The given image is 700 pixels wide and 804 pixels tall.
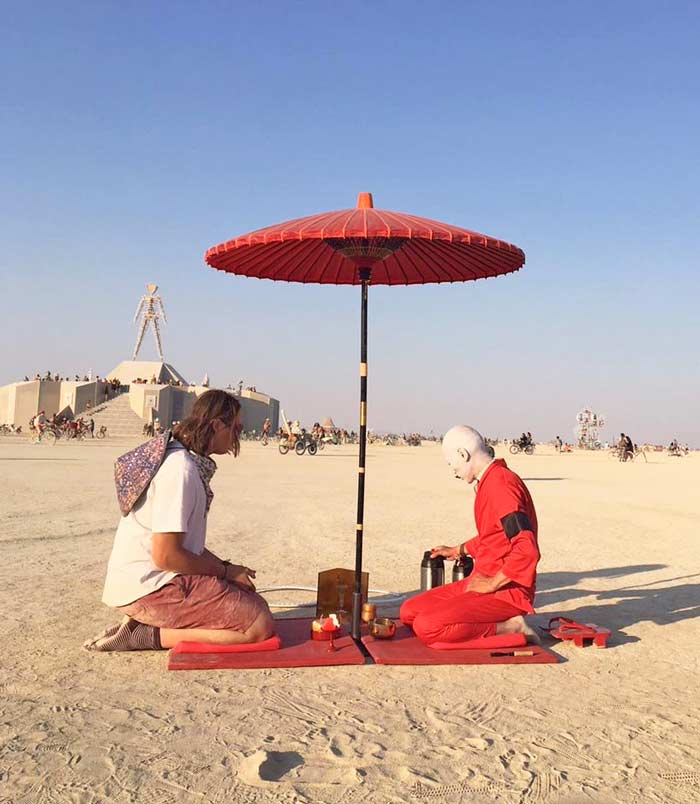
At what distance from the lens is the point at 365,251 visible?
431cm

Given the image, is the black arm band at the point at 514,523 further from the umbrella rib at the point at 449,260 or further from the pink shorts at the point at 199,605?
the umbrella rib at the point at 449,260

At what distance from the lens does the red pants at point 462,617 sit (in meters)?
3.89

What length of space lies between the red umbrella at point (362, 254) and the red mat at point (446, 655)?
296 mm

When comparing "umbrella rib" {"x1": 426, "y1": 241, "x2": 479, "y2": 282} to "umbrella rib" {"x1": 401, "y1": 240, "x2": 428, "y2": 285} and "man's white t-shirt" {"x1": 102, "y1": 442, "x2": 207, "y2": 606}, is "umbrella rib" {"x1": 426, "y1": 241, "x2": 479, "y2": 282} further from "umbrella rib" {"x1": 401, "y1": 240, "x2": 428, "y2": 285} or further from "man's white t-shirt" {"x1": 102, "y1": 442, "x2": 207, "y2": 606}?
"man's white t-shirt" {"x1": 102, "y1": 442, "x2": 207, "y2": 606}

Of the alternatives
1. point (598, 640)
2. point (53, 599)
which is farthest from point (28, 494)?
point (598, 640)

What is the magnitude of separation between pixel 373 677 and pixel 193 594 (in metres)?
0.93

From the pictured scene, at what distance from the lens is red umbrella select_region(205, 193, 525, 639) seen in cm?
374

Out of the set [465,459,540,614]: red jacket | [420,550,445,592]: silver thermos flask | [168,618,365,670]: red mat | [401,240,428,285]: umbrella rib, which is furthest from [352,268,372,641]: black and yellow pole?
[465,459,540,614]: red jacket

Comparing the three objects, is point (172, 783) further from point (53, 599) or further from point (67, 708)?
point (53, 599)

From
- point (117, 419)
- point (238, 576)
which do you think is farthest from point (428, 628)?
point (117, 419)

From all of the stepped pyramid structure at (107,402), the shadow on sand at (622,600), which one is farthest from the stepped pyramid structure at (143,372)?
the shadow on sand at (622,600)

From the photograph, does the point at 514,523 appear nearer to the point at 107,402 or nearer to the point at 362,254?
the point at 362,254

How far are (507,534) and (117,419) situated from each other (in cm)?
4294

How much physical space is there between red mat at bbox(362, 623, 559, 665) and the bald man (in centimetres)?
9
